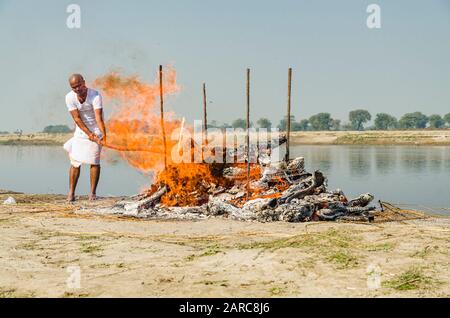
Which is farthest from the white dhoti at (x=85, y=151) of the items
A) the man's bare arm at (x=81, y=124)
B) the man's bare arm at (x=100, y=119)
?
the man's bare arm at (x=100, y=119)

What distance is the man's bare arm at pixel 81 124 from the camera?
1364 cm

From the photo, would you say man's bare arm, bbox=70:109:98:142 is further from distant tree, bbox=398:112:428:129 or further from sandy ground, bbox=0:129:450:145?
distant tree, bbox=398:112:428:129

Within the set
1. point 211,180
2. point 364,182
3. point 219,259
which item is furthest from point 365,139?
point 219,259

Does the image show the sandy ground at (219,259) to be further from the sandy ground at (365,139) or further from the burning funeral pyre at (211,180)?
the sandy ground at (365,139)

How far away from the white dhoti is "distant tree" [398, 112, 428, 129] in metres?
134

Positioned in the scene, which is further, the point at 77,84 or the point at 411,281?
the point at 77,84

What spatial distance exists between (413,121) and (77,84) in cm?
13685

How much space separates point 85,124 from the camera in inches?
547

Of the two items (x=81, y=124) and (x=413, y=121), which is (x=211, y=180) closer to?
(x=81, y=124)

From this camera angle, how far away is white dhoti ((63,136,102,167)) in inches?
551

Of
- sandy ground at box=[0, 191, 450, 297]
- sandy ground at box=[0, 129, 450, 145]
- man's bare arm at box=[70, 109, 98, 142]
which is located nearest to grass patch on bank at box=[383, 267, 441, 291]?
sandy ground at box=[0, 191, 450, 297]

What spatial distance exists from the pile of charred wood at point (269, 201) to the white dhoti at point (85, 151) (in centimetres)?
156

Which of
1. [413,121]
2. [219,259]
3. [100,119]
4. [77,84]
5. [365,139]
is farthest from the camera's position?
[413,121]
